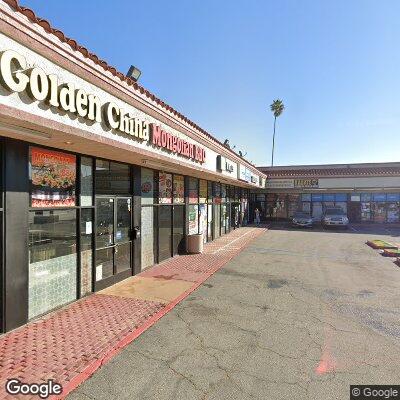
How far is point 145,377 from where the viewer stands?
4.95 m

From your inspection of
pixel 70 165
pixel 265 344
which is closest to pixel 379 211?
pixel 265 344

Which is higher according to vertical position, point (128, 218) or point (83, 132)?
point (83, 132)

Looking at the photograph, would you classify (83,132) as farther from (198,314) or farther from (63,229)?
(198,314)

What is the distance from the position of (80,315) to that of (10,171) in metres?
3.54

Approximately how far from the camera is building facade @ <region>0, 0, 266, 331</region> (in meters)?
5.39

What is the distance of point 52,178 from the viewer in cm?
757

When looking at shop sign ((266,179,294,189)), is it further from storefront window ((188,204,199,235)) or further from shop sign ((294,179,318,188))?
storefront window ((188,204,199,235))

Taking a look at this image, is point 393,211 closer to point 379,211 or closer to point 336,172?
point 379,211

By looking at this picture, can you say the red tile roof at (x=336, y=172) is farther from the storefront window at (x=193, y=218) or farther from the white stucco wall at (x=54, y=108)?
the white stucco wall at (x=54, y=108)

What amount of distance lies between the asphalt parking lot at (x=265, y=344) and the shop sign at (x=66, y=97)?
4.67 m

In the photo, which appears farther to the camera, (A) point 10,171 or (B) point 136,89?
(B) point 136,89

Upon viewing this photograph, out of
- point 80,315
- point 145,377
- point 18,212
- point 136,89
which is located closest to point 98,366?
point 145,377

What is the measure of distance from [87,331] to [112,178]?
4.85m

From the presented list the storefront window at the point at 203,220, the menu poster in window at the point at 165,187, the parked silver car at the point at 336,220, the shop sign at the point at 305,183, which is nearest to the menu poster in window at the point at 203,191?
the storefront window at the point at 203,220
